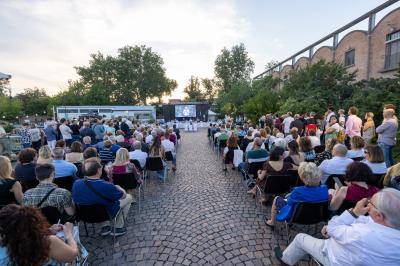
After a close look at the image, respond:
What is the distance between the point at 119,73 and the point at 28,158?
48593 millimetres

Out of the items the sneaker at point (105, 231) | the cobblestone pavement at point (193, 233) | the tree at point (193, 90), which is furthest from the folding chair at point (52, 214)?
the tree at point (193, 90)

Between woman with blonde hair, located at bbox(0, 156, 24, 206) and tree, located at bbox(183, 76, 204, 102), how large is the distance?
2555 inches

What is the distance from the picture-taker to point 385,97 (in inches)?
412

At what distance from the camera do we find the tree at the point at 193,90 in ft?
224

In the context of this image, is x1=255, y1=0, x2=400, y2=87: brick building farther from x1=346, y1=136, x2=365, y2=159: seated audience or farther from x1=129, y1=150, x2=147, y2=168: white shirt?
x1=129, y1=150, x2=147, y2=168: white shirt

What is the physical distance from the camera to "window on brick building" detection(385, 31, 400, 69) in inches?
595

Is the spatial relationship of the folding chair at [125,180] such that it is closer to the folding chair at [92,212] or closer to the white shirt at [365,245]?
the folding chair at [92,212]

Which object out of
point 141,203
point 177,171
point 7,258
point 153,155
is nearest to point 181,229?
point 141,203

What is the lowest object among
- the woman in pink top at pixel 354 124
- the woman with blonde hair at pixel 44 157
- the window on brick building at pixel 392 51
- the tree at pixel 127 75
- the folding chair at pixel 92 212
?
the folding chair at pixel 92 212

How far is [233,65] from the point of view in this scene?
49719mm

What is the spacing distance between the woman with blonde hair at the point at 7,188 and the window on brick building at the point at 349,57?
A: 23.9 meters

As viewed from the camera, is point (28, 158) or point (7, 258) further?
point (28, 158)

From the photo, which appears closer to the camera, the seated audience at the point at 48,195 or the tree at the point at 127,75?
the seated audience at the point at 48,195

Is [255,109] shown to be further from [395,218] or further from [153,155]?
[395,218]
